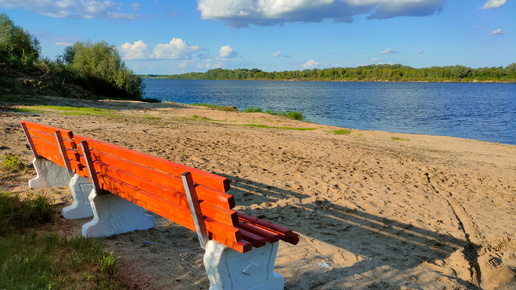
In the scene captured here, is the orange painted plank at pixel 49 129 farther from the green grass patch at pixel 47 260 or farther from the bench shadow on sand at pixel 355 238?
the bench shadow on sand at pixel 355 238

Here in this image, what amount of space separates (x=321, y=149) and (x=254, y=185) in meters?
4.93

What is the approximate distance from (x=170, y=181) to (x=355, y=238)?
3088 mm

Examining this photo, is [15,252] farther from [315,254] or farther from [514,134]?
[514,134]

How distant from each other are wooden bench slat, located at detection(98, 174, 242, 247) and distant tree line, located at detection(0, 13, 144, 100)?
24972 millimetres

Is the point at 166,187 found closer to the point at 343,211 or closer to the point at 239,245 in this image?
the point at 239,245

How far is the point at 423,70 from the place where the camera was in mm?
165000

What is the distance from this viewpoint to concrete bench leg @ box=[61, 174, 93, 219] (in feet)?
16.3

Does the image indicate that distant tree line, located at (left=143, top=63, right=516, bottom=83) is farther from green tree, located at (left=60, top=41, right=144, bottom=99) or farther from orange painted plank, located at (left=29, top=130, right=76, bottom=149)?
orange painted plank, located at (left=29, top=130, right=76, bottom=149)

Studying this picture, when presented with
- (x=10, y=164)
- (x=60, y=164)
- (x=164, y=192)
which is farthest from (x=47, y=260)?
(x=10, y=164)

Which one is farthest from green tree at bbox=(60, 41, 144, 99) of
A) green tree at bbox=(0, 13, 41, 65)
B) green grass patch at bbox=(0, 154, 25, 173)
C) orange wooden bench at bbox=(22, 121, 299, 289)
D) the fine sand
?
orange wooden bench at bbox=(22, 121, 299, 289)

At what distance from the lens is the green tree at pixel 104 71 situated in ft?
105

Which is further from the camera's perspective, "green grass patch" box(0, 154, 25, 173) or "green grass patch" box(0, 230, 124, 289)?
"green grass patch" box(0, 154, 25, 173)

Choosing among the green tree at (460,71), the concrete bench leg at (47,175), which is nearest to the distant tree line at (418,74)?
the green tree at (460,71)

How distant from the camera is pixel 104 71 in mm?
32906
